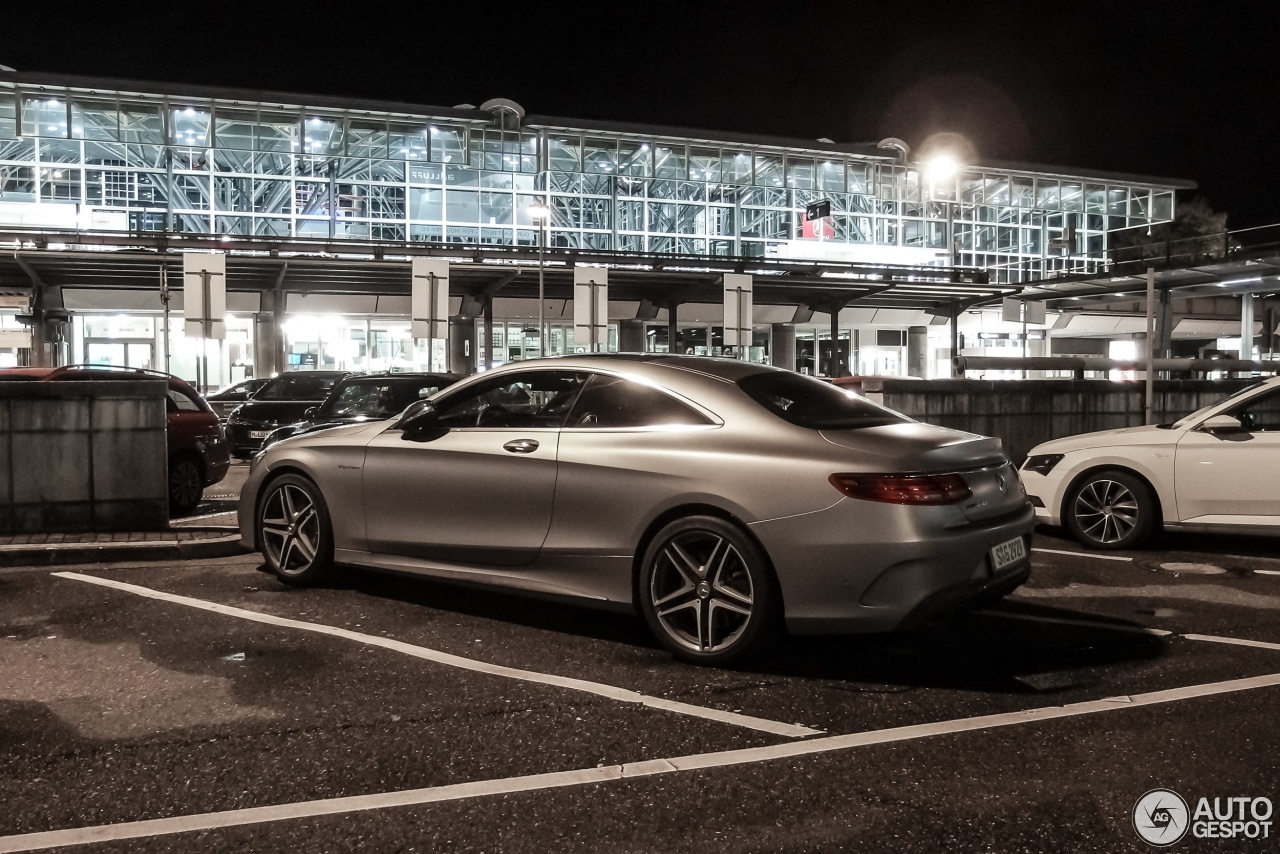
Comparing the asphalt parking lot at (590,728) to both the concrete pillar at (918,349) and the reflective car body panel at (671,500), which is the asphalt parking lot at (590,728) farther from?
the concrete pillar at (918,349)

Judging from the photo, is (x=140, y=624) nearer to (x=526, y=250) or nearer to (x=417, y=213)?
(x=526, y=250)

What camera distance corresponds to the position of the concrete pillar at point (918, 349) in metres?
48.8

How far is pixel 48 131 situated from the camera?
122 ft

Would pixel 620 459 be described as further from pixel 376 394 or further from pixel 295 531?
pixel 376 394

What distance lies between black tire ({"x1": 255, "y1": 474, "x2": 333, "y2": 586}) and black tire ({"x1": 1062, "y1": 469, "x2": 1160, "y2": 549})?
18.9 feet

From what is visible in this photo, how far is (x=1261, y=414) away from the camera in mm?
7992

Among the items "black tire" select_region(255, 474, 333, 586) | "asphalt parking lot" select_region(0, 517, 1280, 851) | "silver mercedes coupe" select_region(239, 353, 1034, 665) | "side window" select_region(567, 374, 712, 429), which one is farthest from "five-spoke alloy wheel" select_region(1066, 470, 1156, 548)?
"black tire" select_region(255, 474, 333, 586)

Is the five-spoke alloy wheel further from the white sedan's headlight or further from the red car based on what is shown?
the red car

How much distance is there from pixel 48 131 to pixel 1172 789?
42.7 meters

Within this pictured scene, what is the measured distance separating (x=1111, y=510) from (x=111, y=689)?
7.05 meters

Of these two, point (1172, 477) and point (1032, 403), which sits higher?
point (1032, 403)

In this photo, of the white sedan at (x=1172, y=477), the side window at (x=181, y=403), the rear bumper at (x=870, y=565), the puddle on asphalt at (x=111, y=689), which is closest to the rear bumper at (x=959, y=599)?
the rear bumper at (x=870, y=565)

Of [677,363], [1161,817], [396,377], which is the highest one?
[396,377]

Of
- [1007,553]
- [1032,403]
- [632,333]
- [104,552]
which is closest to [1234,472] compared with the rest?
[1007,553]
